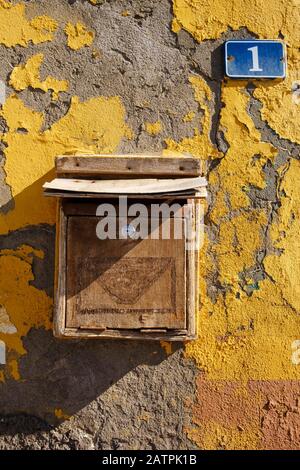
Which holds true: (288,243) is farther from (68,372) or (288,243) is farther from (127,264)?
(68,372)

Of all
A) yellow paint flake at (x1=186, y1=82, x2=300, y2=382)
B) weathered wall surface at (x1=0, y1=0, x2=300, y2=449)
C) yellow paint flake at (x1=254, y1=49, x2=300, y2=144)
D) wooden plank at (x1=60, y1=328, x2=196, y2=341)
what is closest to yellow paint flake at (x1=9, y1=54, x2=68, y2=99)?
weathered wall surface at (x1=0, y1=0, x2=300, y2=449)

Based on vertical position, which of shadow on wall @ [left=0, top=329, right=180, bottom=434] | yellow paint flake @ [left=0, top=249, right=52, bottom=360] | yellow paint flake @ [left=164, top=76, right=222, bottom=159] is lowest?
shadow on wall @ [left=0, top=329, right=180, bottom=434]

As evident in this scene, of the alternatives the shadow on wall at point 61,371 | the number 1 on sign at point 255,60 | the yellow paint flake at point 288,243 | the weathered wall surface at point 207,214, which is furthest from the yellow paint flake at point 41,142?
the yellow paint flake at point 288,243

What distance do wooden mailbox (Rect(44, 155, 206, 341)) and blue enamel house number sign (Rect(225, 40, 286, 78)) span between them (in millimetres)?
448

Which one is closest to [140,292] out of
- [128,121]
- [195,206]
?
[195,206]

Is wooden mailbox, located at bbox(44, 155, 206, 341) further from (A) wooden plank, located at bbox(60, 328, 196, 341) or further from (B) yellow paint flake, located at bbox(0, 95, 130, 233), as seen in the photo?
(B) yellow paint flake, located at bbox(0, 95, 130, 233)

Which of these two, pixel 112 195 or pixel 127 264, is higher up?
pixel 112 195

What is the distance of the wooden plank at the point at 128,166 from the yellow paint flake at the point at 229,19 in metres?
0.53

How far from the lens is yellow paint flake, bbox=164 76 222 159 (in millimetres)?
2086

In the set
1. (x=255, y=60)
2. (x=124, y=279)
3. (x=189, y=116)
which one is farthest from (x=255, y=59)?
(x=124, y=279)

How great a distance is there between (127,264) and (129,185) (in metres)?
0.26

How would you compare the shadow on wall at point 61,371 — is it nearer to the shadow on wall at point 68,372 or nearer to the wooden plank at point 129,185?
the shadow on wall at point 68,372

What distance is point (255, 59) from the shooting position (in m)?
2.10
